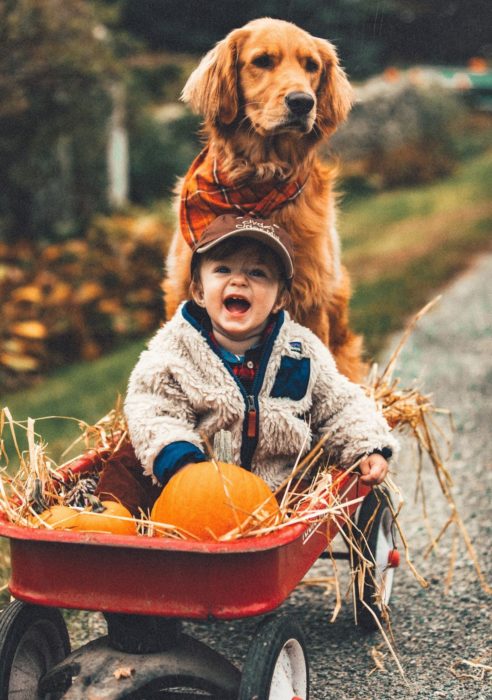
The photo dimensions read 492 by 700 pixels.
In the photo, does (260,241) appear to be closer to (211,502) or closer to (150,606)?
(211,502)

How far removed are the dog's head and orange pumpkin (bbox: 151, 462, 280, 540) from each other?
1.54 m

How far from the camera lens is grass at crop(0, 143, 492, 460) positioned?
6793 mm

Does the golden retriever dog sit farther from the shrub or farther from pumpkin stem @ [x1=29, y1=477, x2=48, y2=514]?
the shrub

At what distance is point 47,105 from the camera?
8805 mm

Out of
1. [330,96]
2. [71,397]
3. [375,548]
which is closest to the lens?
[375,548]

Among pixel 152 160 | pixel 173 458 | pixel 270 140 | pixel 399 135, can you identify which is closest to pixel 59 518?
pixel 173 458

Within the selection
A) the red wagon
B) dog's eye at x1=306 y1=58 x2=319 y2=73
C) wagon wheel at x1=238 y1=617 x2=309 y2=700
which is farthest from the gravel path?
dog's eye at x1=306 y1=58 x2=319 y2=73

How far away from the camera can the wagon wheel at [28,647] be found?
2604 millimetres

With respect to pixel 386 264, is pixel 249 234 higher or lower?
lower

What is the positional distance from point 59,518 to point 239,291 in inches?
36.1

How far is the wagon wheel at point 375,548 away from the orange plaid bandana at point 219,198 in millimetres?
1201

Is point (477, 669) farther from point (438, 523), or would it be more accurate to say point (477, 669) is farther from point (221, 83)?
point (221, 83)

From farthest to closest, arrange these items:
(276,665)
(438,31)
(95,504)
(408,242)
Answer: (438,31) < (408,242) < (95,504) < (276,665)

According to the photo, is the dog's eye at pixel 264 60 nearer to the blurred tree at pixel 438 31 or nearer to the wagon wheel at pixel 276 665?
the wagon wheel at pixel 276 665
